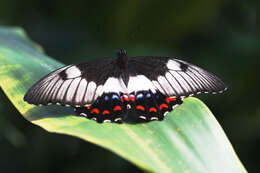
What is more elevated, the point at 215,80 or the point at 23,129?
Result: the point at 215,80

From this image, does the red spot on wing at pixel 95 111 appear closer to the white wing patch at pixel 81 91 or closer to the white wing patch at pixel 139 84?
the white wing patch at pixel 81 91

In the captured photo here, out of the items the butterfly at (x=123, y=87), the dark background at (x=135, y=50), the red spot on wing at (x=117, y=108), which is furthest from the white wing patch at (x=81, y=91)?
the dark background at (x=135, y=50)

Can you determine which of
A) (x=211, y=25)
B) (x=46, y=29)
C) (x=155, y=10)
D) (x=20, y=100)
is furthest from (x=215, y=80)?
(x=46, y=29)

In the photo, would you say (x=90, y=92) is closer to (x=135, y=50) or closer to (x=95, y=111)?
(x=95, y=111)

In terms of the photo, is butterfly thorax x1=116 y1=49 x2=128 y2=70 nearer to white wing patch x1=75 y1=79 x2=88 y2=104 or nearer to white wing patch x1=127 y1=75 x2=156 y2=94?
white wing patch x1=127 y1=75 x2=156 y2=94

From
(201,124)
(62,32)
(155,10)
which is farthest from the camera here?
(62,32)

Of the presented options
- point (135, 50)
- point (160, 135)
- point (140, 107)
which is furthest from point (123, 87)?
point (135, 50)

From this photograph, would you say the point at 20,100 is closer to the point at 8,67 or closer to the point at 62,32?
the point at 8,67
